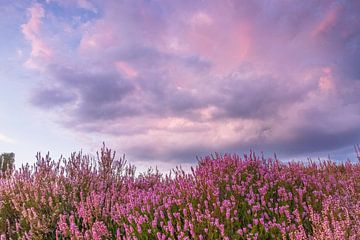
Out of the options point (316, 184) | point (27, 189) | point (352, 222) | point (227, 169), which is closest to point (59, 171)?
point (27, 189)

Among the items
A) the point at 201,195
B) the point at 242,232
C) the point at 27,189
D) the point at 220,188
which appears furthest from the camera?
the point at 27,189

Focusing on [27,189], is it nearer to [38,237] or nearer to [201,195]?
[38,237]

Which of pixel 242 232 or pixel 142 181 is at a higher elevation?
pixel 142 181

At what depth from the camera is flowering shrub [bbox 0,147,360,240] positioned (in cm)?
426

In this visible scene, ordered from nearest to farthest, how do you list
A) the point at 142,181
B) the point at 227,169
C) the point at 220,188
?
the point at 220,188 → the point at 227,169 → the point at 142,181

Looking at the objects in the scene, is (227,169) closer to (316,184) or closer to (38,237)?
(316,184)

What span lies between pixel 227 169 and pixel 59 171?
2.68 m

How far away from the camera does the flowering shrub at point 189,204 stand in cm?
426

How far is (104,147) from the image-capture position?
7676 millimetres

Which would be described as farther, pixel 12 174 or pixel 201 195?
pixel 12 174

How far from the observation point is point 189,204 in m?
4.57

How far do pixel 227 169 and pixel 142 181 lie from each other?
234 centimetres

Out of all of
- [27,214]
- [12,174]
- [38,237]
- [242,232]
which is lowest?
[242,232]

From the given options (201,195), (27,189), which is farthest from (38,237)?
(201,195)
